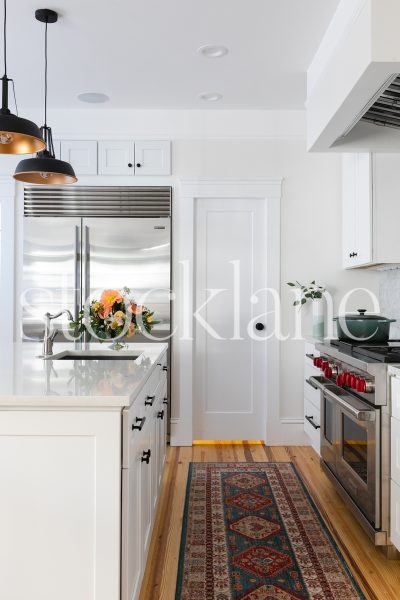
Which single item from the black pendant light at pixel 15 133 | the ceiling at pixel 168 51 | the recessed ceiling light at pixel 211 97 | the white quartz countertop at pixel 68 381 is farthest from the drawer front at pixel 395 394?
the recessed ceiling light at pixel 211 97

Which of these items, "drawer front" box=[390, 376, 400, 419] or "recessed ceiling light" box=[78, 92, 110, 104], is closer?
"drawer front" box=[390, 376, 400, 419]

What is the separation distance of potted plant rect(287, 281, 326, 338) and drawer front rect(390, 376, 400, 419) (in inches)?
69.9

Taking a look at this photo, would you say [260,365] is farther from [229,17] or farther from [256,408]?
[229,17]

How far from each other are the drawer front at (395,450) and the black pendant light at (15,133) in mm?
2002

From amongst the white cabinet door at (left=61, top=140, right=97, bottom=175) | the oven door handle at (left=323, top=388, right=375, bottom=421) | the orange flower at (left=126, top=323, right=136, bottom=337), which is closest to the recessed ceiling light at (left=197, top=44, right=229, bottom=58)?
the white cabinet door at (left=61, top=140, right=97, bottom=175)

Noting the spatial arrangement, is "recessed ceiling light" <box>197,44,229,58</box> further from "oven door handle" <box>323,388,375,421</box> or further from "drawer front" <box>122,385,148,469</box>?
"drawer front" <box>122,385,148,469</box>

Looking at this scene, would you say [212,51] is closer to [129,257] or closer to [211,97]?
[211,97]

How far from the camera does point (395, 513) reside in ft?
7.45

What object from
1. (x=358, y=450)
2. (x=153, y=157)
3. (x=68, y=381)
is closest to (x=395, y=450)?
(x=358, y=450)

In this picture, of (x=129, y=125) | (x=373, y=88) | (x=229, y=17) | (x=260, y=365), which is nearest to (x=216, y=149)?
(x=129, y=125)

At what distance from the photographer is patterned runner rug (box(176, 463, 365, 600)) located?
2121 mm

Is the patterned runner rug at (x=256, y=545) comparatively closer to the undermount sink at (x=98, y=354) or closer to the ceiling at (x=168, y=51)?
the undermount sink at (x=98, y=354)

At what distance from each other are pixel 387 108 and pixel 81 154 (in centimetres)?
264

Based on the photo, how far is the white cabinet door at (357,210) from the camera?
3.47 metres
